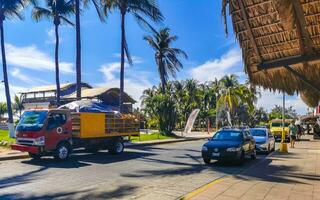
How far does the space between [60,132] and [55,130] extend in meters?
0.27

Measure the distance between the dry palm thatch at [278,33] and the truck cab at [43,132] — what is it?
10.9 meters

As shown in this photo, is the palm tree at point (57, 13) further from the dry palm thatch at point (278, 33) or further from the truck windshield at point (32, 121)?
the dry palm thatch at point (278, 33)

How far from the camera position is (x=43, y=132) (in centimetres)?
1705

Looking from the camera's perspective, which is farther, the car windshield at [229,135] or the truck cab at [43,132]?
the car windshield at [229,135]

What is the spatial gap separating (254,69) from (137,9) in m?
23.7

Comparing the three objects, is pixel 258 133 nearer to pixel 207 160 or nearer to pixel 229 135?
pixel 229 135

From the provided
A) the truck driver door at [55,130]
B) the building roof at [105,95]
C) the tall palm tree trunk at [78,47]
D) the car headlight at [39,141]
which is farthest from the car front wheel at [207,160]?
the building roof at [105,95]

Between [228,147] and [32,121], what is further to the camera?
[32,121]

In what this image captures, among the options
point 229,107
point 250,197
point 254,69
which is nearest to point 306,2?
point 254,69

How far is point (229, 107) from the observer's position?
199 ft

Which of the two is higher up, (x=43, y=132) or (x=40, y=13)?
(x=40, y=13)

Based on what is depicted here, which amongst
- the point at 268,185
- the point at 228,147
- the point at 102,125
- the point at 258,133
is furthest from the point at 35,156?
the point at 258,133

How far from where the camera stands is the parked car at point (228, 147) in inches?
651

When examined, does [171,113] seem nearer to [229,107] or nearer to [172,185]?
[229,107]
